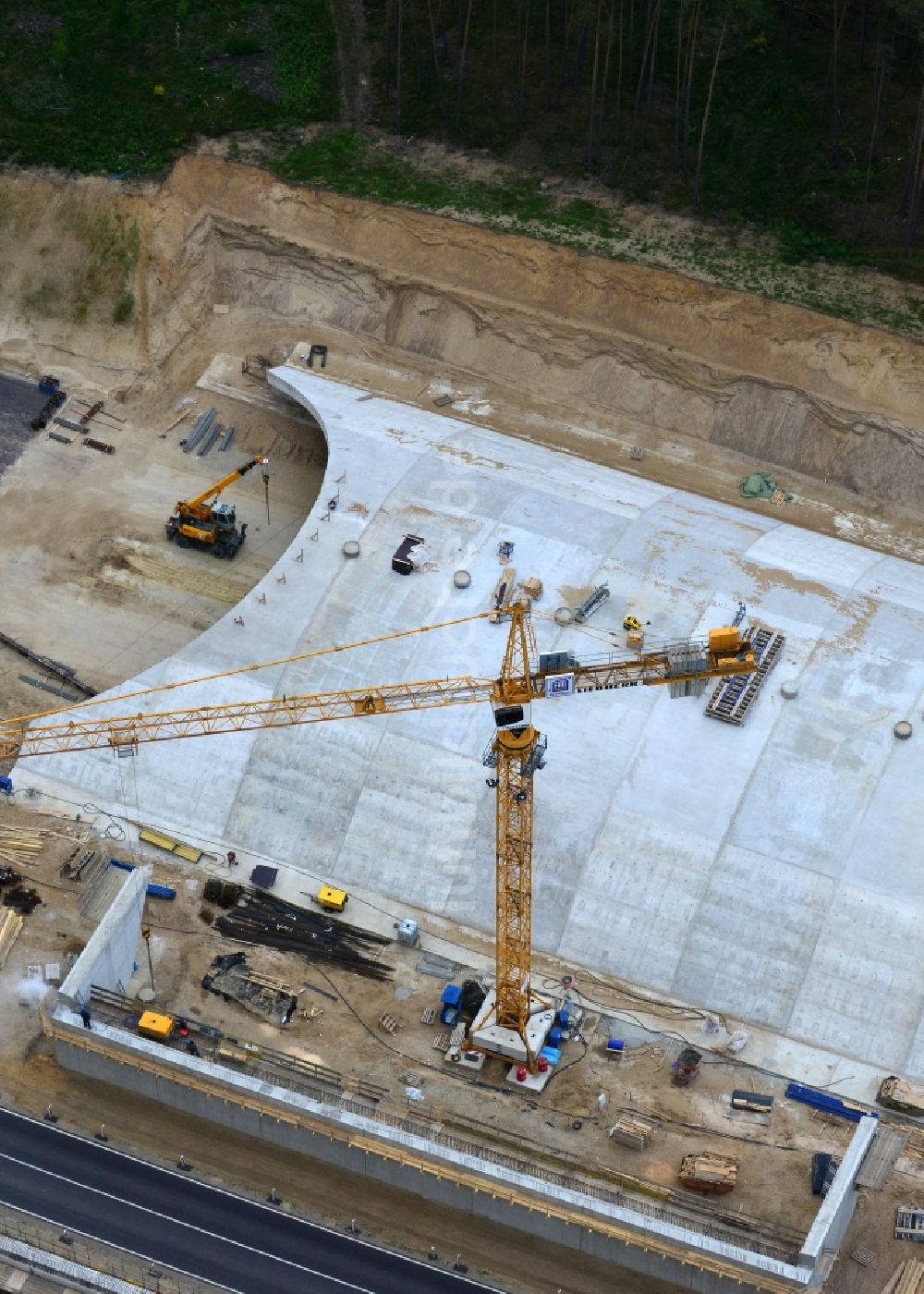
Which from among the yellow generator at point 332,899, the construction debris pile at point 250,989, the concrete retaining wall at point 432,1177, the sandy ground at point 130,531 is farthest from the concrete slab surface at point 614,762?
the concrete retaining wall at point 432,1177

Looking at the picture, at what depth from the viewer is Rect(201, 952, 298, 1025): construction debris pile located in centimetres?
8538

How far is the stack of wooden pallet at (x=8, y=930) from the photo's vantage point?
86.2 metres

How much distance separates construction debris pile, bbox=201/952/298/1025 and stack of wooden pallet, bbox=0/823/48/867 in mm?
9869

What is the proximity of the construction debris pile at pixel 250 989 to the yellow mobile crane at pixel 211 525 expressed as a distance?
1029 inches

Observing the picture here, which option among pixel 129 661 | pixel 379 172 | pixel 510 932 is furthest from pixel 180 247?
pixel 510 932

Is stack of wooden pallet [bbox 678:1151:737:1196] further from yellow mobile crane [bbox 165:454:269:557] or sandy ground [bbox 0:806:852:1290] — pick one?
yellow mobile crane [bbox 165:454:269:557]

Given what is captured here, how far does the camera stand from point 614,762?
90.2 m

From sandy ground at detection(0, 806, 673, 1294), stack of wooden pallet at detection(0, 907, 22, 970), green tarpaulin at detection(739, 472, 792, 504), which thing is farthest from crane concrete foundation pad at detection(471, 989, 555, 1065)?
green tarpaulin at detection(739, 472, 792, 504)

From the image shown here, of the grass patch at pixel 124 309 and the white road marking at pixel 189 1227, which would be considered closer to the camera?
the white road marking at pixel 189 1227

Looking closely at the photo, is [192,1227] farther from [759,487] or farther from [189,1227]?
[759,487]

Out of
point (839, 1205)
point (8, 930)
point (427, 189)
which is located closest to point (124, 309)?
point (427, 189)

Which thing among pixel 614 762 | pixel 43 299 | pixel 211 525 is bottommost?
pixel 614 762

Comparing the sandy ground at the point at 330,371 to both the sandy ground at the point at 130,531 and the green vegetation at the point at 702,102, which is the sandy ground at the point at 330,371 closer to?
the sandy ground at the point at 130,531

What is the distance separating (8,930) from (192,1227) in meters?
16.2
